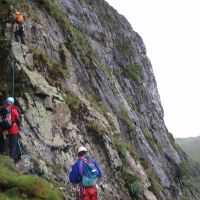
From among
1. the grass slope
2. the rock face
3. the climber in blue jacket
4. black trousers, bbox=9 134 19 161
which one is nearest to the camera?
the climber in blue jacket

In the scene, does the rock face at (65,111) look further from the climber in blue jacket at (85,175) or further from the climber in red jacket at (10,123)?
the climber in blue jacket at (85,175)

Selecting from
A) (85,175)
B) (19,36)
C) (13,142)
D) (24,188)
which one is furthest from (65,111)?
(85,175)

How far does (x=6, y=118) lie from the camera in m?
18.1

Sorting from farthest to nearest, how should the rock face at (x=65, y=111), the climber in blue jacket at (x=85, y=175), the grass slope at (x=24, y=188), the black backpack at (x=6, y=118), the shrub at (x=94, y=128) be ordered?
the shrub at (x=94, y=128) → the rock face at (x=65, y=111) → the black backpack at (x=6, y=118) → the grass slope at (x=24, y=188) → the climber in blue jacket at (x=85, y=175)

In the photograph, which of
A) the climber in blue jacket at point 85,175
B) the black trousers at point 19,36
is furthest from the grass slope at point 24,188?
the black trousers at point 19,36

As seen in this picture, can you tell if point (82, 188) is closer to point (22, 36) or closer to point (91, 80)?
point (22, 36)

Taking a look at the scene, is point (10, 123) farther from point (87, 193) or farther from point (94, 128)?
point (94, 128)

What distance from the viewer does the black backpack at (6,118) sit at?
18080mm

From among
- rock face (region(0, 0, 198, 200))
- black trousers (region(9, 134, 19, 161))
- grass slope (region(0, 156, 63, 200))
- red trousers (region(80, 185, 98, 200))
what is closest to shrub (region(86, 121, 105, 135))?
rock face (region(0, 0, 198, 200))

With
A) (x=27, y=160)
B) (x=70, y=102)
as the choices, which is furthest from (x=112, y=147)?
(x=27, y=160)

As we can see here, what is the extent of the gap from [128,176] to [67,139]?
455cm

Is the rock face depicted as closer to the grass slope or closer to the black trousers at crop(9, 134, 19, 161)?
the black trousers at crop(9, 134, 19, 161)

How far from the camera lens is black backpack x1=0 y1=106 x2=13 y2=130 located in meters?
18.1

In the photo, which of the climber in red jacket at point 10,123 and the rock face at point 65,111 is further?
the rock face at point 65,111
